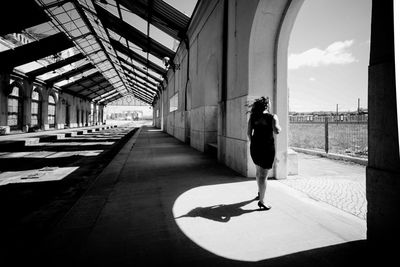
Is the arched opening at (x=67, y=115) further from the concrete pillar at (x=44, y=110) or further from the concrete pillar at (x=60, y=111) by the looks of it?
the concrete pillar at (x=44, y=110)

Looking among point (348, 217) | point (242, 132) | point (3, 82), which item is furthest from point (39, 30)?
point (348, 217)

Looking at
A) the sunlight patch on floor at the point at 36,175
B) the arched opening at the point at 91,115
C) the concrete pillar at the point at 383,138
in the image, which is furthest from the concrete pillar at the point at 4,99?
the arched opening at the point at 91,115

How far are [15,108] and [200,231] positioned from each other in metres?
23.3

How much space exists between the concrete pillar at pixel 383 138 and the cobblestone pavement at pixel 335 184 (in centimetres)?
106

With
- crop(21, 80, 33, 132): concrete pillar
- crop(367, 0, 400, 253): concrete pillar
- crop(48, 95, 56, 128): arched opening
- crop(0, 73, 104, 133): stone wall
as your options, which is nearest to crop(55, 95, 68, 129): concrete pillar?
crop(0, 73, 104, 133): stone wall

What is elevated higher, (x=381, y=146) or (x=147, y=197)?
(x=381, y=146)

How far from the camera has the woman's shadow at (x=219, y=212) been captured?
9.35ft

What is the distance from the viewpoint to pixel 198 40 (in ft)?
32.2

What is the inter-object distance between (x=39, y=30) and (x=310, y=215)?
2110 cm

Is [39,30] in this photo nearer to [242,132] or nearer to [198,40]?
[198,40]

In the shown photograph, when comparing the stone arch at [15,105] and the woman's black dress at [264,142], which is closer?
the woman's black dress at [264,142]

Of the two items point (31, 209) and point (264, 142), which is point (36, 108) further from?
point (264, 142)

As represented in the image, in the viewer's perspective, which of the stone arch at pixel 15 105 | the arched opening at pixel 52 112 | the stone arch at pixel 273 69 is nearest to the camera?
the stone arch at pixel 273 69

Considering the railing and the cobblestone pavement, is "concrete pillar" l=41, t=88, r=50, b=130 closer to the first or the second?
the railing
